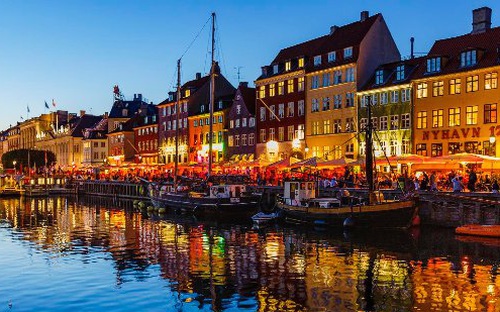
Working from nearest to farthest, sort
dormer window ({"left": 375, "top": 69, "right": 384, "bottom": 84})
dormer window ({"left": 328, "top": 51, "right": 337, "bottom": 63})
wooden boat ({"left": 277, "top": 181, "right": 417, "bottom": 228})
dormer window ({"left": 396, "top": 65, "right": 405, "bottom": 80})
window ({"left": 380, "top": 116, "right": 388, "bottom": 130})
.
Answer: wooden boat ({"left": 277, "top": 181, "right": 417, "bottom": 228}) → dormer window ({"left": 396, "top": 65, "right": 405, "bottom": 80}) → window ({"left": 380, "top": 116, "right": 388, "bottom": 130}) → dormer window ({"left": 375, "top": 69, "right": 384, "bottom": 84}) → dormer window ({"left": 328, "top": 51, "right": 337, "bottom": 63})

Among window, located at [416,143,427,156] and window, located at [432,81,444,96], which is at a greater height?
window, located at [432,81,444,96]

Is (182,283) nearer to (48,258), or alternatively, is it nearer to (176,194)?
(48,258)

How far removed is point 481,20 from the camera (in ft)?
200

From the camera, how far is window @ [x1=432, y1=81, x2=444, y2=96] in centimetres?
5997

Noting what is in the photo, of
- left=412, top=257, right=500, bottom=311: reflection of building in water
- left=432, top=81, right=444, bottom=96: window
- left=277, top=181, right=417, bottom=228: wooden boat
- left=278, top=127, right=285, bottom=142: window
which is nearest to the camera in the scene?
left=412, top=257, right=500, bottom=311: reflection of building in water

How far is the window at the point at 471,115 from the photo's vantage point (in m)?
56.9

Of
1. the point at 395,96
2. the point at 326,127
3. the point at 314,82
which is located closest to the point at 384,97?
the point at 395,96

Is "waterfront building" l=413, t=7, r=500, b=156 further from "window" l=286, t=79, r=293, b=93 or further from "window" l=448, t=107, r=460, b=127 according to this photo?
"window" l=286, t=79, r=293, b=93

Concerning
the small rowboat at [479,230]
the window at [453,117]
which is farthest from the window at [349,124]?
the small rowboat at [479,230]

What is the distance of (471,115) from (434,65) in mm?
6543

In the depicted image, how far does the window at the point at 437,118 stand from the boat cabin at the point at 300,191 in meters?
17.4

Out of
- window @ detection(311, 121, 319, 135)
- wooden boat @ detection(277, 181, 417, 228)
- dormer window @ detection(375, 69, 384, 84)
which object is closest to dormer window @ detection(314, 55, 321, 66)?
window @ detection(311, 121, 319, 135)

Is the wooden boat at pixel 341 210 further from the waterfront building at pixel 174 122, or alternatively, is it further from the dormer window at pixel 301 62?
the waterfront building at pixel 174 122

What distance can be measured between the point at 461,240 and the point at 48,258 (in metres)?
23.0
